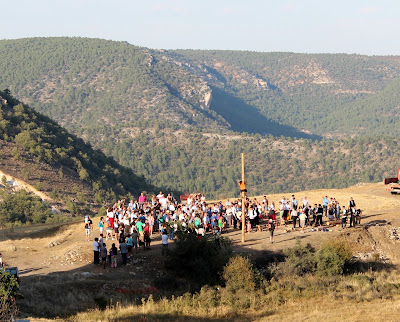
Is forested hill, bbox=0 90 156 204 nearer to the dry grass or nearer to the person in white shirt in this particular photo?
the person in white shirt

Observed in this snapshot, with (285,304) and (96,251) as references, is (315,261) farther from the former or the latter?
(96,251)

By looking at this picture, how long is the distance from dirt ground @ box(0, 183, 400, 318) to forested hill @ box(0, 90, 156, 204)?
20850 mm

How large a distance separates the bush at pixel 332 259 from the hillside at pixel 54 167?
95.6 feet

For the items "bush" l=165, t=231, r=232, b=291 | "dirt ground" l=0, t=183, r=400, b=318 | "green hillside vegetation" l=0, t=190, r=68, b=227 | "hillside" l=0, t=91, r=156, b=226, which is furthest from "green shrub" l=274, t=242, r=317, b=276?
"hillside" l=0, t=91, r=156, b=226

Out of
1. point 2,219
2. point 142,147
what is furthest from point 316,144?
point 2,219

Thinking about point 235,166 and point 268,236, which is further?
point 235,166

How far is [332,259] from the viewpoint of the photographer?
25.0m

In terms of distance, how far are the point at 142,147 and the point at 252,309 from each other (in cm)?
12123

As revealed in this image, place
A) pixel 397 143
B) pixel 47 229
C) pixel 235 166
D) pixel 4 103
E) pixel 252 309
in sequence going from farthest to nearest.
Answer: pixel 397 143
pixel 235 166
pixel 4 103
pixel 47 229
pixel 252 309

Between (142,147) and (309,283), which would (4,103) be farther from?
(142,147)

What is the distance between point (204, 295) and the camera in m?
21.1

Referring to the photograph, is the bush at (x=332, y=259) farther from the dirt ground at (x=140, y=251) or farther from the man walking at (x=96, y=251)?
the man walking at (x=96, y=251)

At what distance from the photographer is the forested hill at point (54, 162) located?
187 ft

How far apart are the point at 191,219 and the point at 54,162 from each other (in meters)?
36.9
